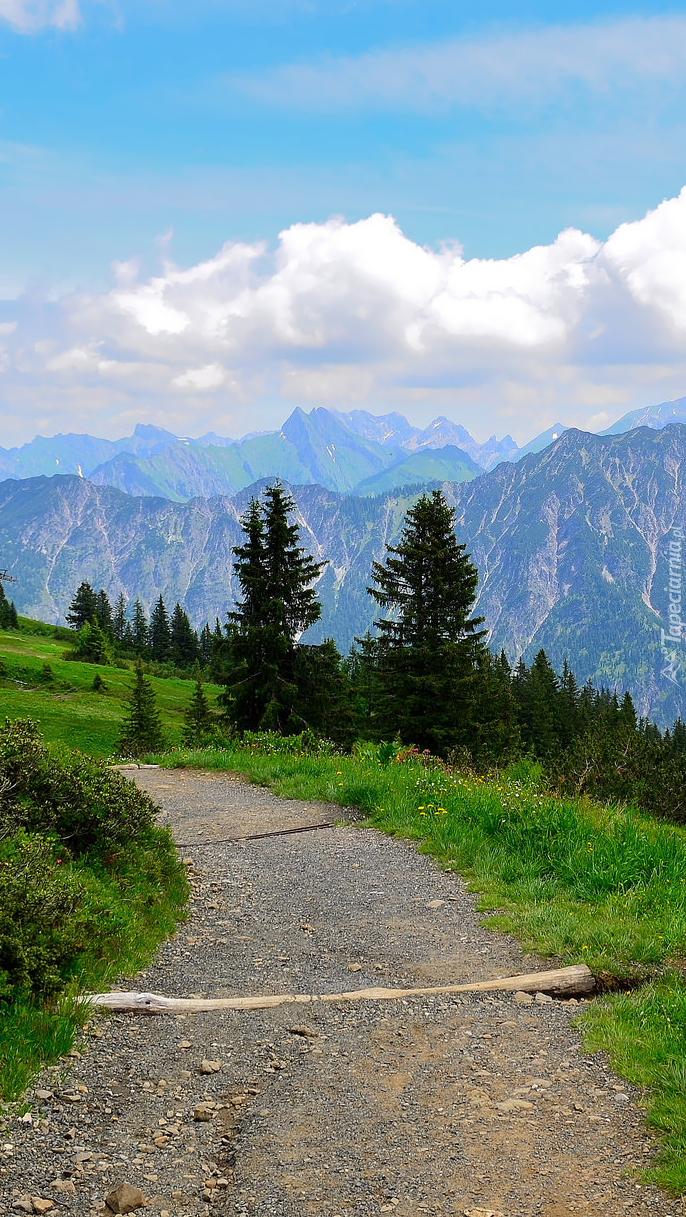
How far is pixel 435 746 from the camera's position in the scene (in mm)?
35438

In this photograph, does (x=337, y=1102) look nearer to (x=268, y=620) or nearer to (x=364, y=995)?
(x=364, y=995)

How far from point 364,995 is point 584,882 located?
339 centimetres

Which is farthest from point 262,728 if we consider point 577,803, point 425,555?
point 577,803

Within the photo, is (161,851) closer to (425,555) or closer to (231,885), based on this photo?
(231,885)

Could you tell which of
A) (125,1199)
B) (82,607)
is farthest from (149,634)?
(125,1199)

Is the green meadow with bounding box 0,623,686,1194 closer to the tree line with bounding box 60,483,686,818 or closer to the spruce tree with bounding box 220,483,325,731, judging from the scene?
the spruce tree with bounding box 220,483,325,731

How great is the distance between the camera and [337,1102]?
5.17 m

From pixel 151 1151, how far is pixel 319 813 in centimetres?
913

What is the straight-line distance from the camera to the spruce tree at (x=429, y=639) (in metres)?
35.3

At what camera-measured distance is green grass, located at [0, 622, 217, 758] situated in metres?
46.8

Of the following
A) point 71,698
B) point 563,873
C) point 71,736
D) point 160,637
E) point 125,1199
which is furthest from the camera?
point 160,637

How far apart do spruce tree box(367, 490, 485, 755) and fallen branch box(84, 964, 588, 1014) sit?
27594 millimetres

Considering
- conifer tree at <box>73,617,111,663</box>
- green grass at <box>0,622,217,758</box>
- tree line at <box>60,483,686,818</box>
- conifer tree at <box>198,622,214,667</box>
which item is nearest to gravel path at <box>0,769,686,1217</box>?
tree line at <box>60,483,686,818</box>

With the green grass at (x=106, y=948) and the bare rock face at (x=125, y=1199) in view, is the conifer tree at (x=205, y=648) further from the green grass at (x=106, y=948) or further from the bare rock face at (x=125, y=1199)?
the bare rock face at (x=125, y=1199)
